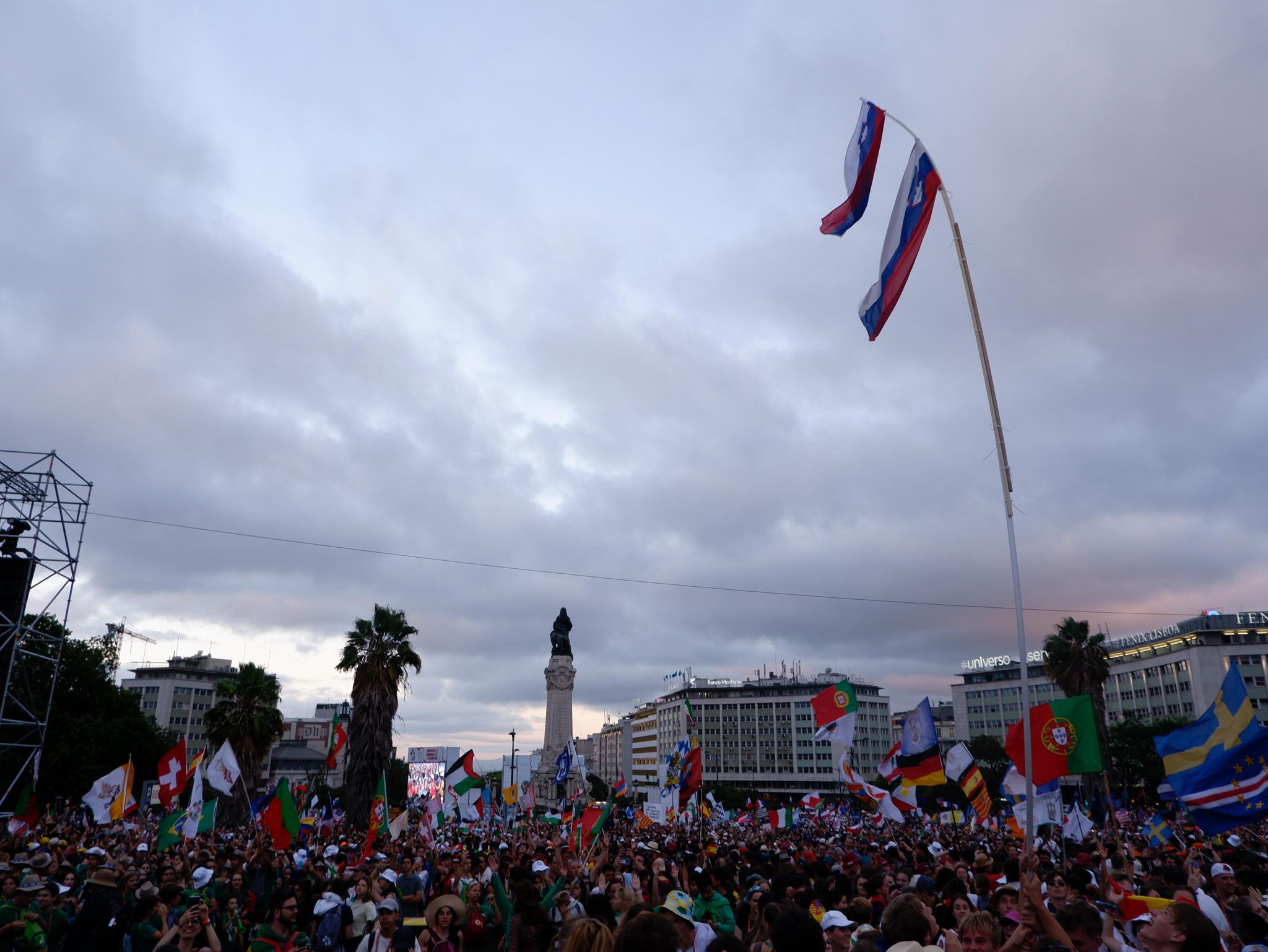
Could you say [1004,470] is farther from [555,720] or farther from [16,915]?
[555,720]

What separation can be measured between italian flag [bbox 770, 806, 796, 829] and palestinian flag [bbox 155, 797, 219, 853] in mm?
26116

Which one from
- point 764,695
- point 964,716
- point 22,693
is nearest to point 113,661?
point 22,693

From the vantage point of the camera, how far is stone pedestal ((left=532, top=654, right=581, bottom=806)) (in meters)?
80.6

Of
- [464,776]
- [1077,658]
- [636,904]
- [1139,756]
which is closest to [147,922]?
[636,904]

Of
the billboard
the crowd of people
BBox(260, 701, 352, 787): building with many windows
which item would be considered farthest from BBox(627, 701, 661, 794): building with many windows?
the crowd of people

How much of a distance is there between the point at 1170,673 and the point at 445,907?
123 meters

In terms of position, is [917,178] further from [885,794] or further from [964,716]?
[964,716]

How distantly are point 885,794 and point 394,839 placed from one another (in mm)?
15007

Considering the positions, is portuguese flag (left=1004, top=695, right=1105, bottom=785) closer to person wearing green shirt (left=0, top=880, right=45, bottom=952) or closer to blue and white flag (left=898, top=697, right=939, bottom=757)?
blue and white flag (left=898, top=697, right=939, bottom=757)

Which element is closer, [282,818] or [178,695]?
[282,818]

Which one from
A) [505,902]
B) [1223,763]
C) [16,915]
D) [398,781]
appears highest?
[1223,763]

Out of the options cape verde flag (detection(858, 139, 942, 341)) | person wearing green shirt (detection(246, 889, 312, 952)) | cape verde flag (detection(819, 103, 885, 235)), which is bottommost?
person wearing green shirt (detection(246, 889, 312, 952))

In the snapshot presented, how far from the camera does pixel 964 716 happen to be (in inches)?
5256

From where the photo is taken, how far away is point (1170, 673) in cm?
10369
